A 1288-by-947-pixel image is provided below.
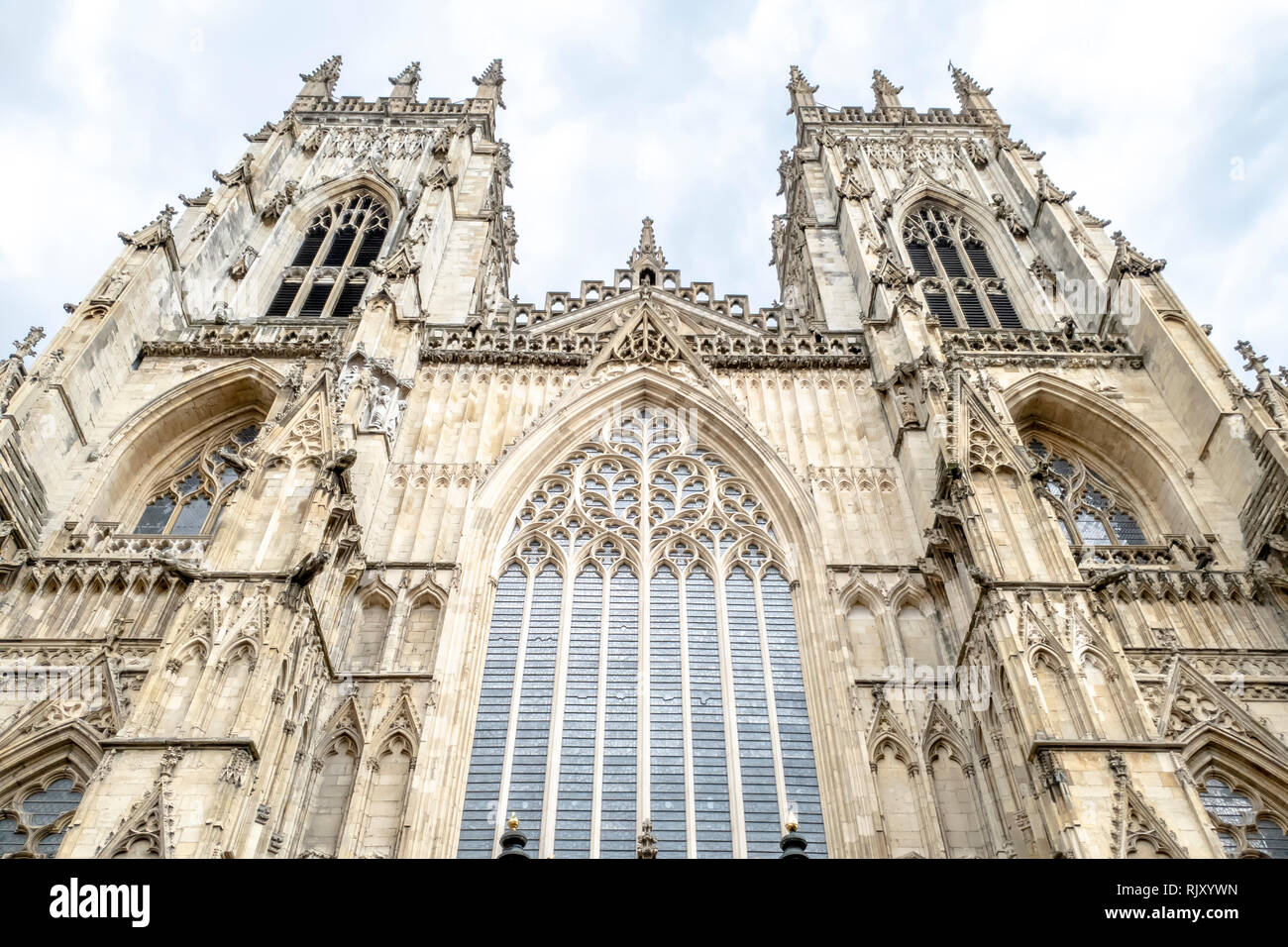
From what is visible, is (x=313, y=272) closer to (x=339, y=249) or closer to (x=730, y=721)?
(x=339, y=249)

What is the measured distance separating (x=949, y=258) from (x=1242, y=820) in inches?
671

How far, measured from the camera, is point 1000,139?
97.9 ft

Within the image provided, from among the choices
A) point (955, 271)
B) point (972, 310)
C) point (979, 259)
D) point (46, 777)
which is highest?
point (979, 259)

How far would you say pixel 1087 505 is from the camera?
728 inches

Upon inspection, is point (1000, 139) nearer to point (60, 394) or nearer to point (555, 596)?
point (555, 596)

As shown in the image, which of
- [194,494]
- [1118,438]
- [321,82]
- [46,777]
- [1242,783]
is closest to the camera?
[46,777]

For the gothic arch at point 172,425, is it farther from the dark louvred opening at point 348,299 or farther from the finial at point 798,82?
the finial at point 798,82

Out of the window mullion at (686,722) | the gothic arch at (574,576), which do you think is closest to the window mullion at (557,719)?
the gothic arch at (574,576)

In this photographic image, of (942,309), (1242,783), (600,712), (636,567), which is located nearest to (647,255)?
(942,309)

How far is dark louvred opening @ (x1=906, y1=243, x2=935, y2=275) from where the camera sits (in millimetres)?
25875

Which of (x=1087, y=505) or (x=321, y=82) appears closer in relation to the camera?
(x=1087, y=505)
